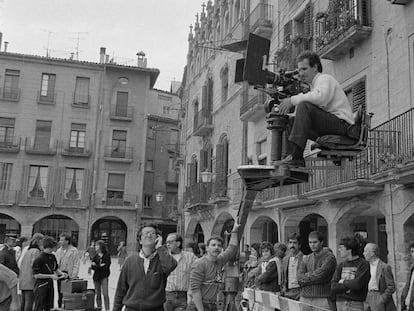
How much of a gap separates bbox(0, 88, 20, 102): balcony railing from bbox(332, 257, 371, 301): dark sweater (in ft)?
102

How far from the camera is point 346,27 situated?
496 inches

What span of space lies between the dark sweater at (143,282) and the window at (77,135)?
99.9ft

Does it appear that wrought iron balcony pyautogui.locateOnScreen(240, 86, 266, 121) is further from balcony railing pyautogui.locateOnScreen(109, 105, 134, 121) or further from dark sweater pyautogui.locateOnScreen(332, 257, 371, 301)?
balcony railing pyautogui.locateOnScreen(109, 105, 134, 121)

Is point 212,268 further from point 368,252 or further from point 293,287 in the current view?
point 368,252

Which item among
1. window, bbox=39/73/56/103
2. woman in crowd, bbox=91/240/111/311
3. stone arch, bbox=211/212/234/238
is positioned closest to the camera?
woman in crowd, bbox=91/240/111/311

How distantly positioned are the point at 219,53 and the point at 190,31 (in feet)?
26.8

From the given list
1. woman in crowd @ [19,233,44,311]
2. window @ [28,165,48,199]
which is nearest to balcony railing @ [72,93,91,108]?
window @ [28,165,48,199]

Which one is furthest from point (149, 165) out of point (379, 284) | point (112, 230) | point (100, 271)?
point (379, 284)

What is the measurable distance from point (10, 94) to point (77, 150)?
221 inches

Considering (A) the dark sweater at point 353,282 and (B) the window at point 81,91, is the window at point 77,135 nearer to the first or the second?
(B) the window at point 81,91

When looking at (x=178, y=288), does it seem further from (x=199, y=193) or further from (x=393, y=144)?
(x=199, y=193)

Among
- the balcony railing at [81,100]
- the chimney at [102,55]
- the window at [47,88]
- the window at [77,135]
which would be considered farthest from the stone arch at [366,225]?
the chimney at [102,55]

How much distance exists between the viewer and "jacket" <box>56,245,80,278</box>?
10.4 m

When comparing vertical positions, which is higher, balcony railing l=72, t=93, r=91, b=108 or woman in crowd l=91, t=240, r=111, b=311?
balcony railing l=72, t=93, r=91, b=108
